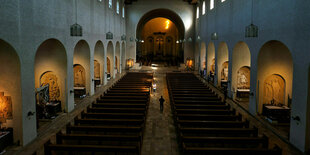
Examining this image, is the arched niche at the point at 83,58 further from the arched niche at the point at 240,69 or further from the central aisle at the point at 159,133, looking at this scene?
the arched niche at the point at 240,69

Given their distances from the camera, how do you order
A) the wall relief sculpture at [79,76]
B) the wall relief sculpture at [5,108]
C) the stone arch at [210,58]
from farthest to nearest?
the stone arch at [210,58], the wall relief sculpture at [79,76], the wall relief sculpture at [5,108]

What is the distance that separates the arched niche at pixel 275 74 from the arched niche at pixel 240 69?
3540mm

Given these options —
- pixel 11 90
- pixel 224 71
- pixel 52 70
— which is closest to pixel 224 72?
pixel 224 71

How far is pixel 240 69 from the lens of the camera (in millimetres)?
17750

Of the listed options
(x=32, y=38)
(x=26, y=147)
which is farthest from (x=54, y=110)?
(x=32, y=38)

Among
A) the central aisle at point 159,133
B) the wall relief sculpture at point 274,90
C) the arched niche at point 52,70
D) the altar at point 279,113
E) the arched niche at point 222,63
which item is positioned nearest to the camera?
the central aisle at point 159,133

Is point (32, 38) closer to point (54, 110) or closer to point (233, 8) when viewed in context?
point (54, 110)

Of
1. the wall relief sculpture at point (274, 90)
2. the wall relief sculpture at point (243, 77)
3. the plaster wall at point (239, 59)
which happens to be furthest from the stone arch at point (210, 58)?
the wall relief sculpture at point (274, 90)

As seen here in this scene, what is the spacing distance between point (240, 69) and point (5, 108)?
14.8 metres

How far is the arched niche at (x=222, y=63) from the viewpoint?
822 inches

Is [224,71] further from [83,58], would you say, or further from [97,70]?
[83,58]

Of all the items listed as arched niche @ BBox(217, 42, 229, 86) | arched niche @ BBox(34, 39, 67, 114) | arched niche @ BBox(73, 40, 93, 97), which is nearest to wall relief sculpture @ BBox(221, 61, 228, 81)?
arched niche @ BBox(217, 42, 229, 86)

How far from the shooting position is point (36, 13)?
10000 millimetres

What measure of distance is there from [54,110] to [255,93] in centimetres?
1097
